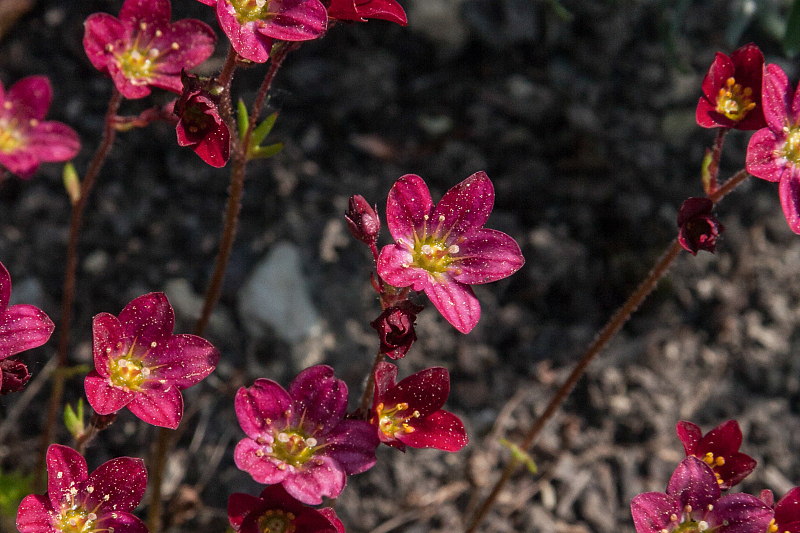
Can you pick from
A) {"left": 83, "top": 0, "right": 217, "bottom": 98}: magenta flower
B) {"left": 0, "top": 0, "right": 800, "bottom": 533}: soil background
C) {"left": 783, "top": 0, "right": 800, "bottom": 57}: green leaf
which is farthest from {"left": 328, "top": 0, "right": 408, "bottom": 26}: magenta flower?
{"left": 783, "top": 0, "right": 800, "bottom": 57}: green leaf

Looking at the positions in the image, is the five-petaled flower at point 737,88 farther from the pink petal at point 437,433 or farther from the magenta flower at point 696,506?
the pink petal at point 437,433

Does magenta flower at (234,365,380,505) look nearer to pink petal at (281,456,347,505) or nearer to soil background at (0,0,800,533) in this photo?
pink petal at (281,456,347,505)

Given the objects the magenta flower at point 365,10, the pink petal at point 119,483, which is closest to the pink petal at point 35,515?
the pink petal at point 119,483

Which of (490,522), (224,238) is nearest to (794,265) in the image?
(490,522)

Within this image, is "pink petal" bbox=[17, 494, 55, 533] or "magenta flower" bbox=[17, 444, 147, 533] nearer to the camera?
"pink petal" bbox=[17, 494, 55, 533]

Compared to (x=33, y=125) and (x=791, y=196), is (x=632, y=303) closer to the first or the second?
(x=791, y=196)

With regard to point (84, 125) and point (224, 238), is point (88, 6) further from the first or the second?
point (224, 238)
